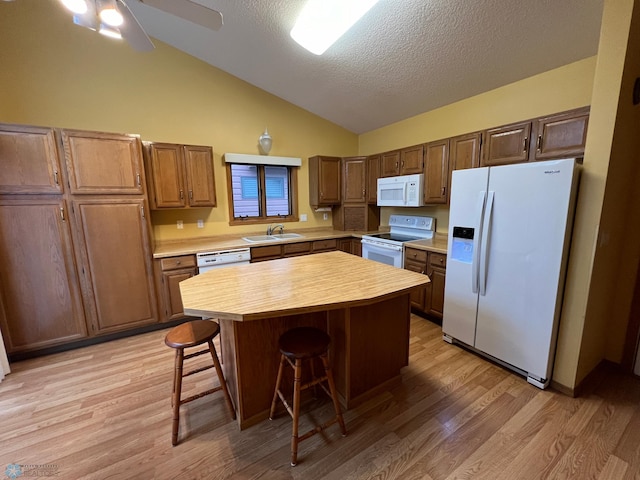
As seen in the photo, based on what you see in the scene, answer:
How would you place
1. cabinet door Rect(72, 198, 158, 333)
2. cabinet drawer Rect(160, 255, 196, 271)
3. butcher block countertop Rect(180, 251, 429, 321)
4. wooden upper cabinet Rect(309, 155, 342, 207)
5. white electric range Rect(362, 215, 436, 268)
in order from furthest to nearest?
wooden upper cabinet Rect(309, 155, 342, 207)
white electric range Rect(362, 215, 436, 268)
cabinet drawer Rect(160, 255, 196, 271)
cabinet door Rect(72, 198, 158, 333)
butcher block countertop Rect(180, 251, 429, 321)

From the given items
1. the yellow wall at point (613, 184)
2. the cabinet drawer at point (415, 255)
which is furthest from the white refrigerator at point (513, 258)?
the cabinet drawer at point (415, 255)

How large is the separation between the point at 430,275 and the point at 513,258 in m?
0.96

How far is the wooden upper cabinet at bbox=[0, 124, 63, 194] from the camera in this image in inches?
84.4

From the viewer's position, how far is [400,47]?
246cm

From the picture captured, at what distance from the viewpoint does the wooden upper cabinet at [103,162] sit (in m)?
2.37

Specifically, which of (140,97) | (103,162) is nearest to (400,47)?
(140,97)

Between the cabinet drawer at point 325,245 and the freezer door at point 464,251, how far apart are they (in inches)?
67.6

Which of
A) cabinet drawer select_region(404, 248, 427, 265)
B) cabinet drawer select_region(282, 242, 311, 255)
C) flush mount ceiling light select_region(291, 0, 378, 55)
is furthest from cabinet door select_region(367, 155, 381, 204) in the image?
flush mount ceiling light select_region(291, 0, 378, 55)

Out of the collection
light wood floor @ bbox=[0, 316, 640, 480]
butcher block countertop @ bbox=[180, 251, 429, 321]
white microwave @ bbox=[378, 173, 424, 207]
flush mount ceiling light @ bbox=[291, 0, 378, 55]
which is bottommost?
light wood floor @ bbox=[0, 316, 640, 480]

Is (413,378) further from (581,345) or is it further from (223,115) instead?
(223,115)

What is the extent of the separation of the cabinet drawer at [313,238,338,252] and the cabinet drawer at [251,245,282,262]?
0.53m

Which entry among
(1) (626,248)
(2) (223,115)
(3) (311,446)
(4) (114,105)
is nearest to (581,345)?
(1) (626,248)

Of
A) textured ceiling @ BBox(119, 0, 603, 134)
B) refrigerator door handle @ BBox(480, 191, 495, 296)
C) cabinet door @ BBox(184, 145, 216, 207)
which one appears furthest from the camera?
cabinet door @ BBox(184, 145, 216, 207)

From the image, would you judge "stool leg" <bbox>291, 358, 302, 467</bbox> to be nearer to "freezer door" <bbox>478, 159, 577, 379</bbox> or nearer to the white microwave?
"freezer door" <bbox>478, 159, 577, 379</bbox>
